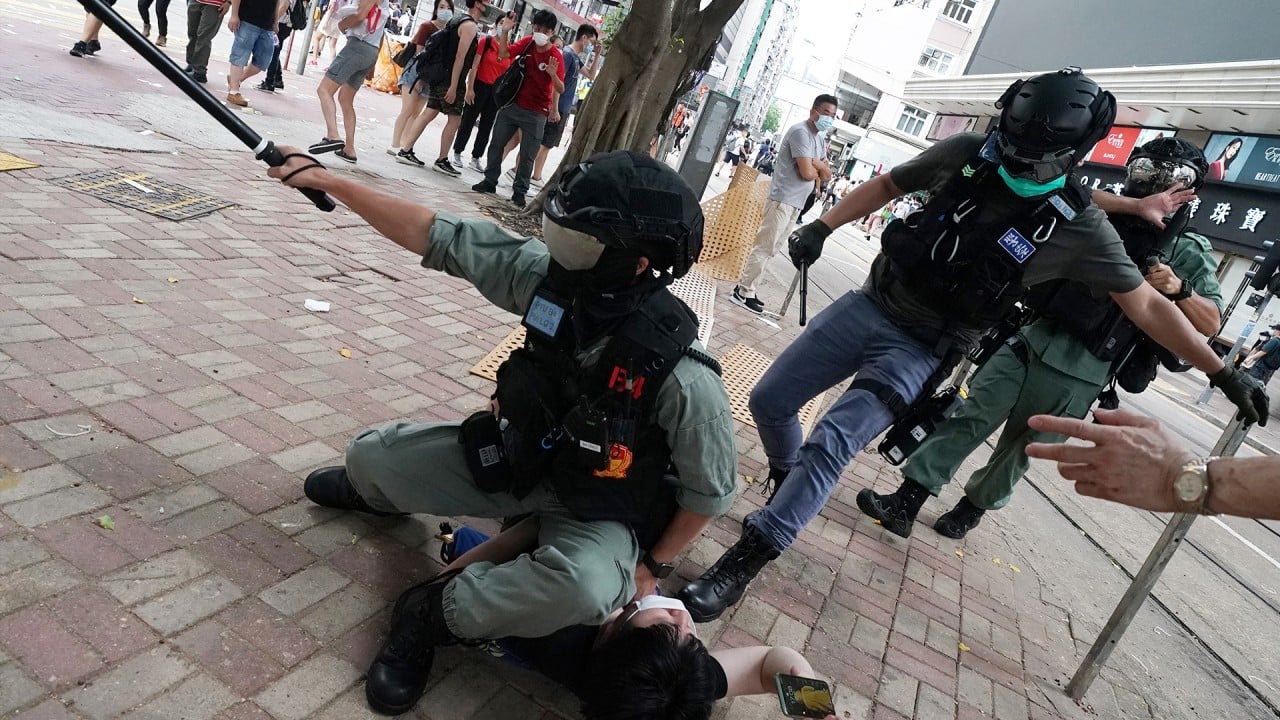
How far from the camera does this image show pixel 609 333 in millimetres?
2178

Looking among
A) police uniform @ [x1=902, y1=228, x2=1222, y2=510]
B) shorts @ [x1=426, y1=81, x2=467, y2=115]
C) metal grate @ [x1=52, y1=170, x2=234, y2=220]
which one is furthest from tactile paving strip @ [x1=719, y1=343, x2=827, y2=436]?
shorts @ [x1=426, y1=81, x2=467, y2=115]

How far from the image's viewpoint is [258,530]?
8.00ft

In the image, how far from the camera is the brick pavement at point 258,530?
6.40ft

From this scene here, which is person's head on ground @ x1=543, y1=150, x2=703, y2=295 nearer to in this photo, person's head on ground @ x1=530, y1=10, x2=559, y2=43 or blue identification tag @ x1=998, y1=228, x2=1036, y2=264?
blue identification tag @ x1=998, y1=228, x2=1036, y2=264

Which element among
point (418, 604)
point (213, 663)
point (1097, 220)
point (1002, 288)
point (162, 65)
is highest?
point (1097, 220)

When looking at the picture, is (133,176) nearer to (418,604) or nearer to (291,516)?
(291,516)

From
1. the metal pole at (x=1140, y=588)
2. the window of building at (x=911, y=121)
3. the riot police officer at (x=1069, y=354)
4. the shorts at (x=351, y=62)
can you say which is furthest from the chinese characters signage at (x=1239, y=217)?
the window of building at (x=911, y=121)

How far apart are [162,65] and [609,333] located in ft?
4.62

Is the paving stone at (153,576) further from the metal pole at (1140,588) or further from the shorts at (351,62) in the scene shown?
the shorts at (351,62)

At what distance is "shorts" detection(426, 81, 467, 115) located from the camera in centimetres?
877

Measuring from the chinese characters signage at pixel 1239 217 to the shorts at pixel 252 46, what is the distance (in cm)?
1607

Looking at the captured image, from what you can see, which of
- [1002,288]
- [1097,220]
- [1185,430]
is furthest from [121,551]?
[1185,430]

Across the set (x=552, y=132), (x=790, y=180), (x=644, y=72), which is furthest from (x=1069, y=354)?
(x=552, y=132)

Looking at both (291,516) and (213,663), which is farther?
(291,516)
